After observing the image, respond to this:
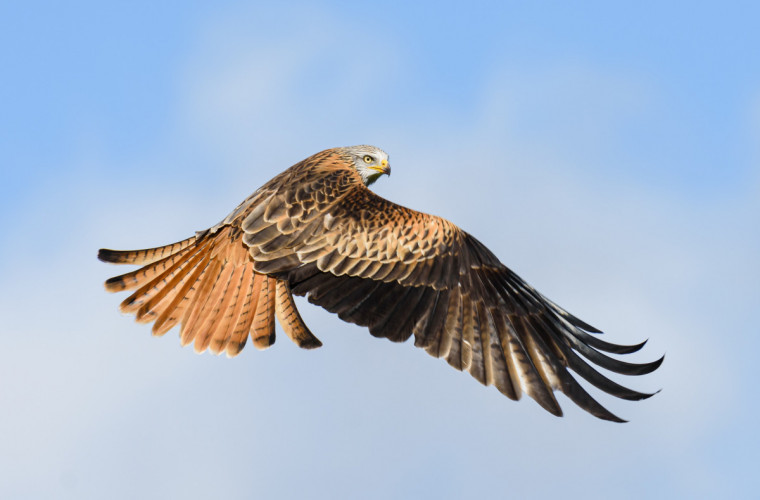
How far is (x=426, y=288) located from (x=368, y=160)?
2.46m

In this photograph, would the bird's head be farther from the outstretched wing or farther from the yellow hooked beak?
the outstretched wing

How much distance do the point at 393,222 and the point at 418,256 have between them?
0.43 meters

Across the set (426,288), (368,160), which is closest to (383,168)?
(368,160)

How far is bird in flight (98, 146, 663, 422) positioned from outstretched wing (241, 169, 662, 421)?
12 millimetres

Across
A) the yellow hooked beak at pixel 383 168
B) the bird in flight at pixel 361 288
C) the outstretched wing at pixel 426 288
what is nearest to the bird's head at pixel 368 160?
the yellow hooked beak at pixel 383 168

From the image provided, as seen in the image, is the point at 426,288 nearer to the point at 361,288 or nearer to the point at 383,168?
the point at 361,288

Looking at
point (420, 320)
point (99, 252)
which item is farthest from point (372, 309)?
point (99, 252)

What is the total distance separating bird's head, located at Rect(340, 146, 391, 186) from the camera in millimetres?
10992

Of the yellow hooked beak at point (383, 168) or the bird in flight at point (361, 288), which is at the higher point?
the yellow hooked beak at point (383, 168)

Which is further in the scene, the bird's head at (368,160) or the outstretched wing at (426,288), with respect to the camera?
the bird's head at (368,160)

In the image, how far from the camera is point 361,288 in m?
9.03

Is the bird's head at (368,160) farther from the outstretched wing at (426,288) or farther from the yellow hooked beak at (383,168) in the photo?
the outstretched wing at (426,288)

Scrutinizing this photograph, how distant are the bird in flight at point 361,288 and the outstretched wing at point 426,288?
0.01m

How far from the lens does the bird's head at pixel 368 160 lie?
1099 cm
